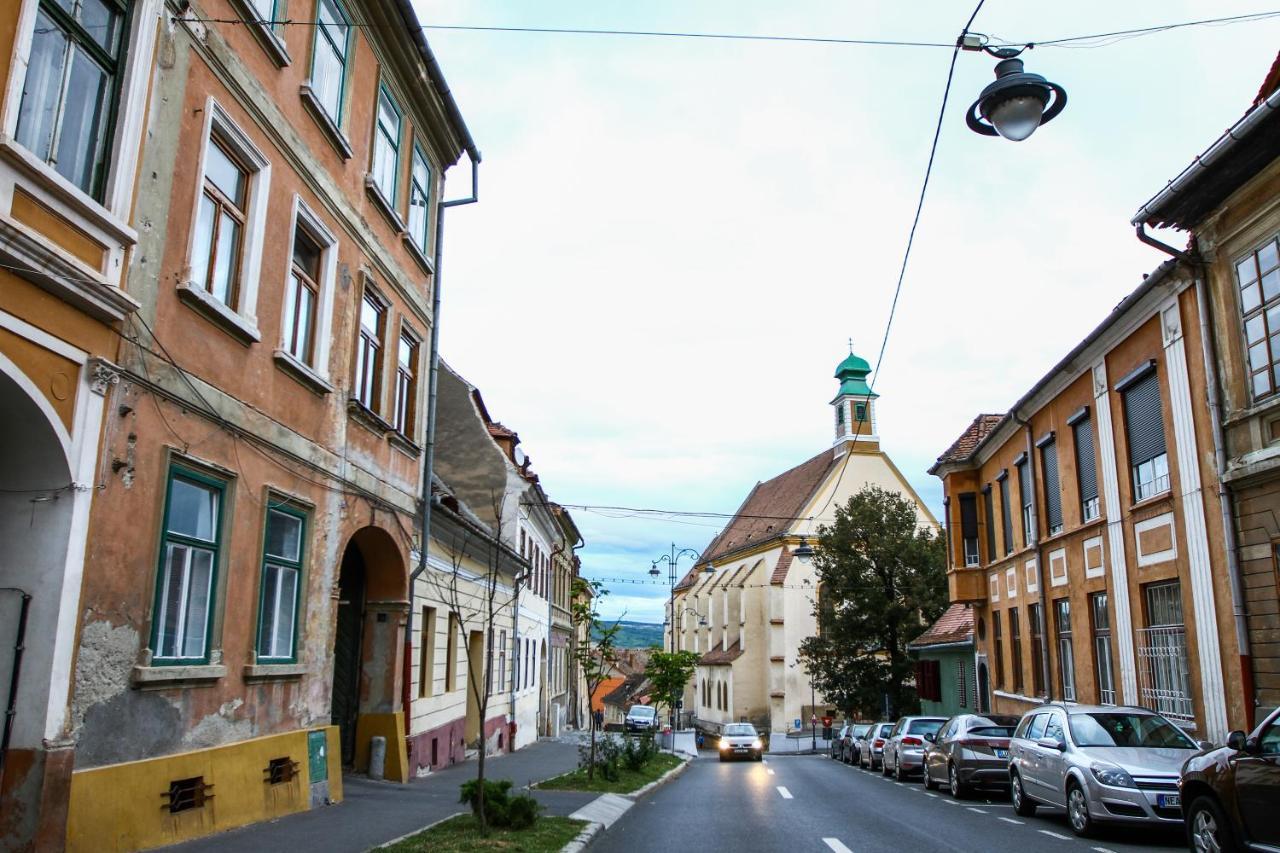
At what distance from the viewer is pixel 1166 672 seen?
16.9m

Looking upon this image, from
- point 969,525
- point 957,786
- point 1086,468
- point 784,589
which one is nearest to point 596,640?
point 957,786

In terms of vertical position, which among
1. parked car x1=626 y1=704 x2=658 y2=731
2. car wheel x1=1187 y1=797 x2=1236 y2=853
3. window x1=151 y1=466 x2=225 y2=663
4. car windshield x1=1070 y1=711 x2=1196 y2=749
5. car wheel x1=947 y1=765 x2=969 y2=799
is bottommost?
parked car x1=626 y1=704 x2=658 y2=731

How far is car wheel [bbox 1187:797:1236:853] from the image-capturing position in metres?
8.59

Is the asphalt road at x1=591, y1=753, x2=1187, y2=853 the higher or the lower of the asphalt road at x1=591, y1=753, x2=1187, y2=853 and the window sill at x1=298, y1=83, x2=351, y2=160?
the lower

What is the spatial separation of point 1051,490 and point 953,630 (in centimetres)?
1167

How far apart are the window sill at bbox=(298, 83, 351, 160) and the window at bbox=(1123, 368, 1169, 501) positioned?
13.2 metres

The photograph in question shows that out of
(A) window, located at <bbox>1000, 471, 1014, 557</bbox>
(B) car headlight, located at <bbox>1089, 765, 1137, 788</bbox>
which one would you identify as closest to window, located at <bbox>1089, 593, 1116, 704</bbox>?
(A) window, located at <bbox>1000, 471, 1014, 557</bbox>

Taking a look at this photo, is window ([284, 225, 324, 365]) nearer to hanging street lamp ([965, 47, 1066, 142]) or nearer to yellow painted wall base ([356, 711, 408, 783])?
yellow painted wall base ([356, 711, 408, 783])

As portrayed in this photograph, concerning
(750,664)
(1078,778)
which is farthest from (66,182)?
(750,664)

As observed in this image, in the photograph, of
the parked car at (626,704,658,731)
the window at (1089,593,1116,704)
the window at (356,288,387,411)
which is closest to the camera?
the window at (356,288,387,411)

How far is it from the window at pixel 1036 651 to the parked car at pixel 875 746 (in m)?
6.48

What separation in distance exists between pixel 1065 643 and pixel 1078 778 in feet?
35.7

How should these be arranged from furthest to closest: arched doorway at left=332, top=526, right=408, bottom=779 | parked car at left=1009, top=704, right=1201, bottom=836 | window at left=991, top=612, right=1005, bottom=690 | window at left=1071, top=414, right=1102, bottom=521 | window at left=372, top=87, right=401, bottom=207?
window at left=991, top=612, right=1005, bottom=690 → window at left=1071, top=414, right=1102, bottom=521 → arched doorway at left=332, top=526, right=408, bottom=779 → window at left=372, top=87, right=401, bottom=207 → parked car at left=1009, top=704, right=1201, bottom=836

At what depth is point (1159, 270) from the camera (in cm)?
1559
